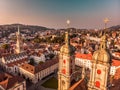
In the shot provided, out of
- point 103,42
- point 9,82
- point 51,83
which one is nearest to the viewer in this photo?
point 103,42

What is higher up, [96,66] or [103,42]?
[103,42]

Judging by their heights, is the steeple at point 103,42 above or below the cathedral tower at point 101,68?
above

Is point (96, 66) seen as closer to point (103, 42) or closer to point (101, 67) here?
point (101, 67)

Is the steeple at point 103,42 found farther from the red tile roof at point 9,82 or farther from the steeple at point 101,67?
the red tile roof at point 9,82

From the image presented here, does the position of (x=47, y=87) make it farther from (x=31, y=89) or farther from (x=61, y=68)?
(x=61, y=68)

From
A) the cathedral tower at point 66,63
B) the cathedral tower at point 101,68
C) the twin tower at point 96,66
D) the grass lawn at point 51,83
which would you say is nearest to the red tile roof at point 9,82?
the grass lawn at point 51,83

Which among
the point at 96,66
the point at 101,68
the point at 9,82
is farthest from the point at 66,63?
the point at 9,82

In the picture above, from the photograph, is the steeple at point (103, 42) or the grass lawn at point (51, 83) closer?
the steeple at point (103, 42)
